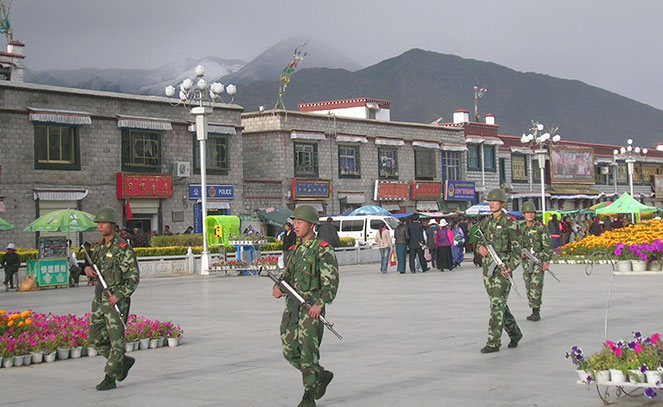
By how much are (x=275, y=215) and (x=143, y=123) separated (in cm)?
675

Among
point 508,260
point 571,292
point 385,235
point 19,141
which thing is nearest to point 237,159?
point 19,141

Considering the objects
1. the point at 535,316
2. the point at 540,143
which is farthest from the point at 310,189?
the point at 535,316

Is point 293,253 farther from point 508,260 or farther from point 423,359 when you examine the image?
point 508,260

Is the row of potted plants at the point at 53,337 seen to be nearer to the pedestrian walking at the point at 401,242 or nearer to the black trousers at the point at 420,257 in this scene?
the pedestrian walking at the point at 401,242

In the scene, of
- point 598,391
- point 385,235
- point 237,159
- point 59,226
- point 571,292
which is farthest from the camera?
point 237,159

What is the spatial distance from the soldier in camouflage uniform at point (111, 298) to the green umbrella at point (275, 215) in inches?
1113

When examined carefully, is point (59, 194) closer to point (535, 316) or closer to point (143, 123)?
point (143, 123)

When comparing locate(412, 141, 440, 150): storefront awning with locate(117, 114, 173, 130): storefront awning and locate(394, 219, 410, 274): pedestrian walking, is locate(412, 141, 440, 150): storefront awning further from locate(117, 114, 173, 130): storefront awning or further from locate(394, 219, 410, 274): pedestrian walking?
locate(394, 219, 410, 274): pedestrian walking

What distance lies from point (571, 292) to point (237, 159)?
78.2 ft

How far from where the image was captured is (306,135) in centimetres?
4303

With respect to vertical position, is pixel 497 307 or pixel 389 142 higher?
pixel 389 142

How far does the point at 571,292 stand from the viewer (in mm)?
18078

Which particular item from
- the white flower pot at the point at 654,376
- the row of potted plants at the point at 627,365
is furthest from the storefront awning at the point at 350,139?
the white flower pot at the point at 654,376

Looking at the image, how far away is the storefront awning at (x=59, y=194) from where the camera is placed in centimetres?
3256
